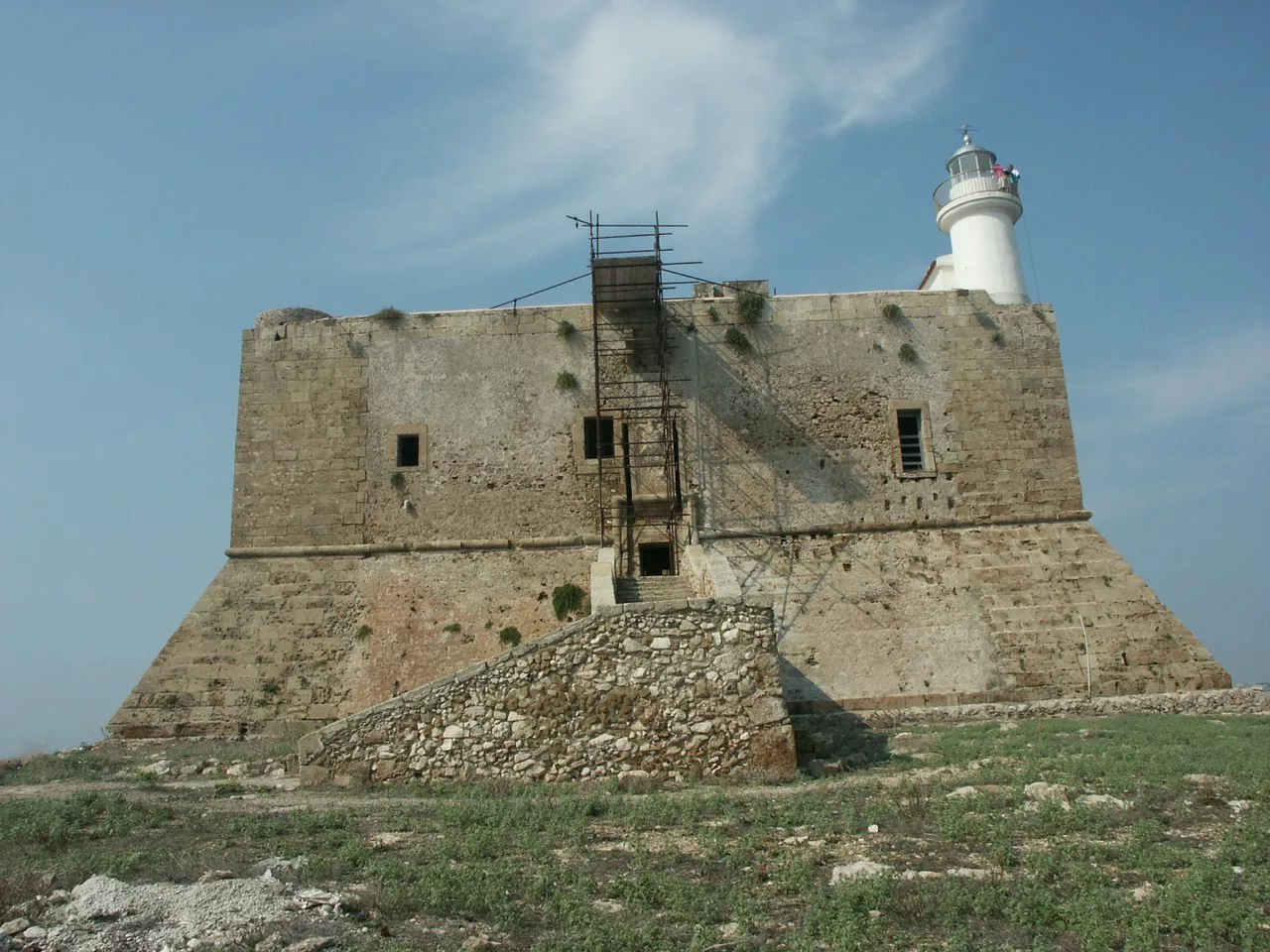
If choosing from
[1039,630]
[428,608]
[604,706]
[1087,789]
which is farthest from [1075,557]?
[428,608]

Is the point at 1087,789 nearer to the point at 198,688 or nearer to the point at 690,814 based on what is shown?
the point at 690,814

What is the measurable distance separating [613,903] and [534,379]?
37.5ft

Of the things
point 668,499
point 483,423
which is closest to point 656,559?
point 668,499

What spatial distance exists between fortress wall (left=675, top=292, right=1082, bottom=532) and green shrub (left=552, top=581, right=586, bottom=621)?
2.43 meters

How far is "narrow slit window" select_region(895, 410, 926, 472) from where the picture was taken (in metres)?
15.7

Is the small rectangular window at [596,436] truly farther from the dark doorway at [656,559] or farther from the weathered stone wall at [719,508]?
the dark doorway at [656,559]

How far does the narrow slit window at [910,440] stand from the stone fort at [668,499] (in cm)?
6

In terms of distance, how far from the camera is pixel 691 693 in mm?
9562

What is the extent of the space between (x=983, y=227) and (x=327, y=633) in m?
14.3

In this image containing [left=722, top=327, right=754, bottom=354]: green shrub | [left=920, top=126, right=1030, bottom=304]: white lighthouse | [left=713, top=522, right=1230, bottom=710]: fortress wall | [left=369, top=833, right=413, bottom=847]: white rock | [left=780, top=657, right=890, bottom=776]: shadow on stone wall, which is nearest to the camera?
[left=369, top=833, right=413, bottom=847]: white rock

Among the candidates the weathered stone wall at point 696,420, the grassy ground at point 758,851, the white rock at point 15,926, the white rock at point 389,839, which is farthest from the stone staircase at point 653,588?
the white rock at point 15,926

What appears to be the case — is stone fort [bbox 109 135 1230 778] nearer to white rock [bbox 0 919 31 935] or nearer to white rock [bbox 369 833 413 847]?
white rock [bbox 369 833 413 847]

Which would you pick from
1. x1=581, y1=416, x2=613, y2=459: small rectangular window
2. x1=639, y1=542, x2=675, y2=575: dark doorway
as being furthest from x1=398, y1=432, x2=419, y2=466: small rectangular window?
A: x1=639, y1=542, x2=675, y2=575: dark doorway

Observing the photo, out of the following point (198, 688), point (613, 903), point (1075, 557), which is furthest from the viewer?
point (1075, 557)
